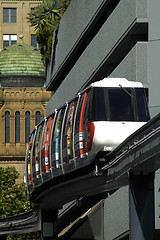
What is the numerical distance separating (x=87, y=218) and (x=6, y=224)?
22.3 feet

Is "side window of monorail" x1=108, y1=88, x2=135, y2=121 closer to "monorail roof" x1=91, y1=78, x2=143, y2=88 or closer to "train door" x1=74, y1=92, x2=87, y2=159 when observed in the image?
"monorail roof" x1=91, y1=78, x2=143, y2=88

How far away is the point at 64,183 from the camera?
3341 centimetres

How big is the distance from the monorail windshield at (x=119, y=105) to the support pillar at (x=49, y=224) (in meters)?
15.5

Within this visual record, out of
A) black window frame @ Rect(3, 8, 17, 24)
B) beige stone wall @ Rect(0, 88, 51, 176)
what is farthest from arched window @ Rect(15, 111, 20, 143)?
black window frame @ Rect(3, 8, 17, 24)

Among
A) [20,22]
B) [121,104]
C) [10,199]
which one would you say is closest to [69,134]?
[121,104]

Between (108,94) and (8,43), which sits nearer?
(108,94)

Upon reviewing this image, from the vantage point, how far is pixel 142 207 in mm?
25328

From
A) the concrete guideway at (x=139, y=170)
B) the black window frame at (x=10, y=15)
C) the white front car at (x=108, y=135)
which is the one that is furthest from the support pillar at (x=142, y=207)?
the black window frame at (x=10, y=15)

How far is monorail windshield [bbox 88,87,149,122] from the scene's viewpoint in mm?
29047

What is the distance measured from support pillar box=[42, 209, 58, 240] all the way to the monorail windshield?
15.5 metres

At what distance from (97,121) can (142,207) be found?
4151mm

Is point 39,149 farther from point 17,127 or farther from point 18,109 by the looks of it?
point 17,127

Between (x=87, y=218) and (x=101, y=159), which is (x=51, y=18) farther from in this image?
(x=101, y=159)

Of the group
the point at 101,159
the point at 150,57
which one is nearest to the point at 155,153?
the point at 101,159
